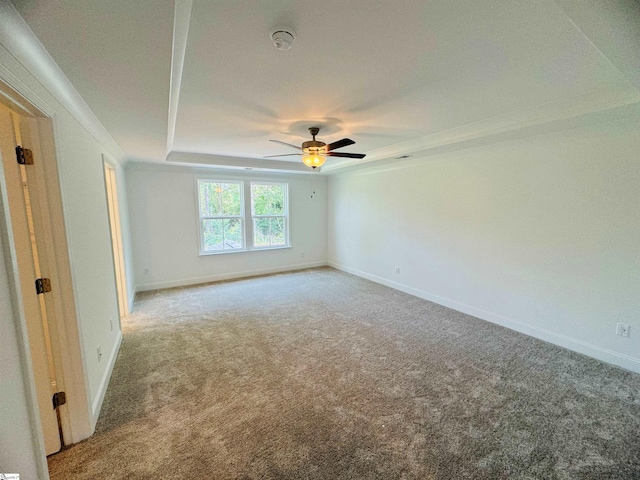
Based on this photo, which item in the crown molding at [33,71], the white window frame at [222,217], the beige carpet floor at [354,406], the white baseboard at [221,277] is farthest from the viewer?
the white window frame at [222,217]

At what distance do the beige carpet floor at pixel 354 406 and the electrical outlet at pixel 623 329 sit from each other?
33cm

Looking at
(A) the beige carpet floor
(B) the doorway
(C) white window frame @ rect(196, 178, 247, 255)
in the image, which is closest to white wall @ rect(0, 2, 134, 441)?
(A) the beige carpet floor

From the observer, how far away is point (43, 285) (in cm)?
162

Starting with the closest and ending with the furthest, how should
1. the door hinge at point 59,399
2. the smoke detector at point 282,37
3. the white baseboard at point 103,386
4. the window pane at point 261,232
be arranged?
the smoke detector at point 282,37 → the door hinge at point 59,399 → the white baseboard at point 103,386 → the window pane at point 261,232

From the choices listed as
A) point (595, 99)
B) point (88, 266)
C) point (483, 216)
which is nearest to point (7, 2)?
point (88, 266)

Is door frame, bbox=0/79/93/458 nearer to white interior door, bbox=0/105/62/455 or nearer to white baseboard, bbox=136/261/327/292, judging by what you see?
white interior door, bbox=0/105/62/455

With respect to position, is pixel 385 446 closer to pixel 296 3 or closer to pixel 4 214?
pixel 4 214

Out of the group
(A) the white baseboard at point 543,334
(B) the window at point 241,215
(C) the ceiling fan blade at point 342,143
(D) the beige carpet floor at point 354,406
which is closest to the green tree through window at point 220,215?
(B) the window at point 241,215

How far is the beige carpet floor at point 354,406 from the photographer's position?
159cm

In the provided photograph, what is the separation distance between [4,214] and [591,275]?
172 inches

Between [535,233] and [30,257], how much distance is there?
14.7 feet

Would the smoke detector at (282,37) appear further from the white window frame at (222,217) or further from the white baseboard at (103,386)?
the white window frame at (222,217)

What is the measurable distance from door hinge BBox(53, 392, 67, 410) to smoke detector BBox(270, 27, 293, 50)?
2494 mm

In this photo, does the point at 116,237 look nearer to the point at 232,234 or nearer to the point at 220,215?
the point at 220,215
